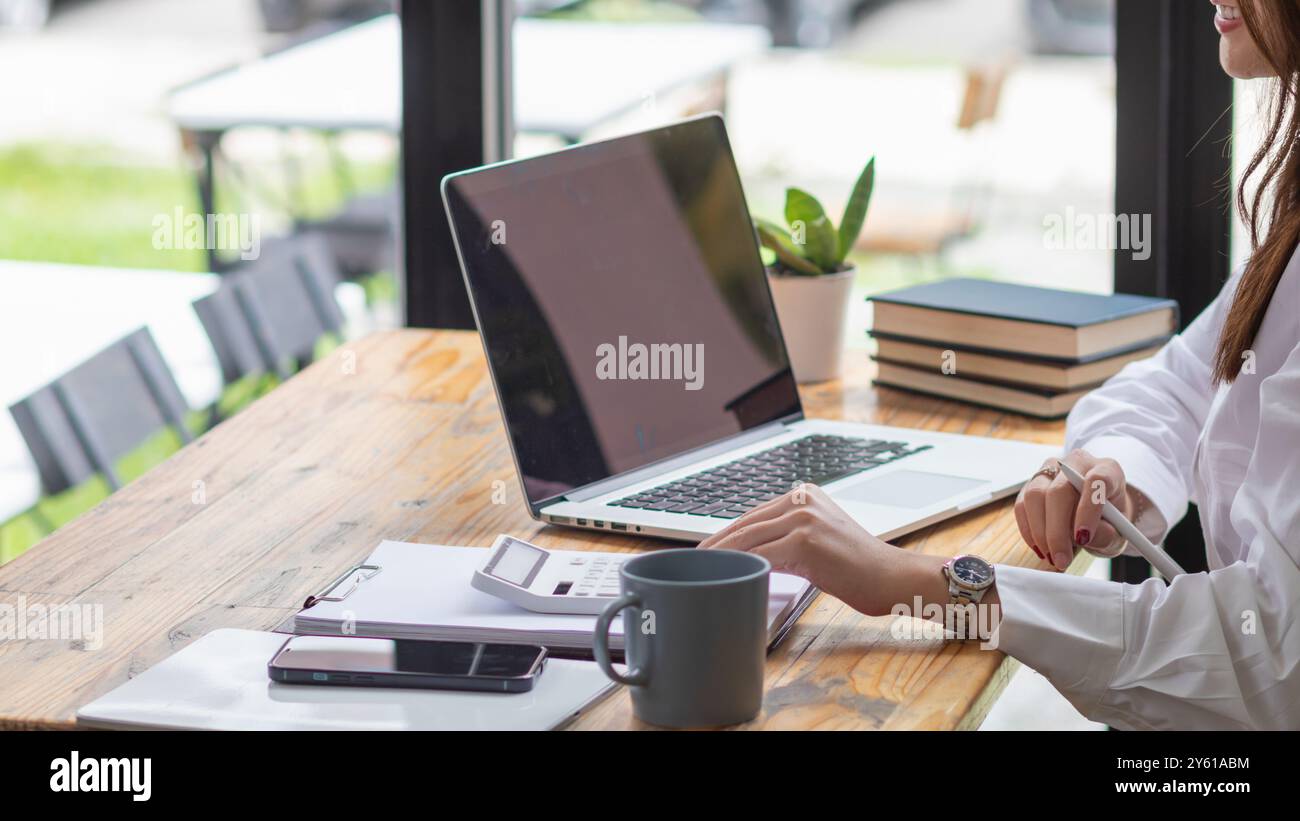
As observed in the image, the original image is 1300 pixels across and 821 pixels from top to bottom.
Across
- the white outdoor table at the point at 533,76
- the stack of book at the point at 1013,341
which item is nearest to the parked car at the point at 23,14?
the white outdoor table at the point at 533,76

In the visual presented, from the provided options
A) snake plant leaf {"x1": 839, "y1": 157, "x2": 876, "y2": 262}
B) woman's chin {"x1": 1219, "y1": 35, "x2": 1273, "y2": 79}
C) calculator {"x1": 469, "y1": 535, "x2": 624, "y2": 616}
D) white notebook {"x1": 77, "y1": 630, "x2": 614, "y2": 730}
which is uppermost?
woman's chin {"x1": 1219, "y1": 35, "x2": 1273, "y2": 79}

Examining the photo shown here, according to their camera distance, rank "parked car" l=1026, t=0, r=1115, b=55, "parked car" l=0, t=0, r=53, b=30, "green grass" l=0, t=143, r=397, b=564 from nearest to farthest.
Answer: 1. "parked car" l=1026, t=0, r=1115, b=55
2. "parked car" l=0, t=0, r=53, b=30
3. "green grass" l=0, t=143, r=397, b=564

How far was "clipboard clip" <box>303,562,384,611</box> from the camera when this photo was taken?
95 centimetres

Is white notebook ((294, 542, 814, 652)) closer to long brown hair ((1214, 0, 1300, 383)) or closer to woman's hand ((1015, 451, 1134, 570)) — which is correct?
woman's hand ((1015, 451, 1134, 570))

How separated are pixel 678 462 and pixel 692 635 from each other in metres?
0.47

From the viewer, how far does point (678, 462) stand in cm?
124

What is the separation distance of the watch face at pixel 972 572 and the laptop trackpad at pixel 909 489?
196mm

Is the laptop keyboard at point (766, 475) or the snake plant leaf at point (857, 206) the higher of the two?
the snake plant leaf at point (857, 206)

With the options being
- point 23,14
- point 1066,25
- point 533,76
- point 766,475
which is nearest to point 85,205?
point 23,14

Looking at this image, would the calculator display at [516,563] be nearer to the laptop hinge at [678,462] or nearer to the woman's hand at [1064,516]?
the laptop hinge at [678,462]

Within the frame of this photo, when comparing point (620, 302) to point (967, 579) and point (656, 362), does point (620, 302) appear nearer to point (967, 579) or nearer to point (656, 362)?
point (656, 362)

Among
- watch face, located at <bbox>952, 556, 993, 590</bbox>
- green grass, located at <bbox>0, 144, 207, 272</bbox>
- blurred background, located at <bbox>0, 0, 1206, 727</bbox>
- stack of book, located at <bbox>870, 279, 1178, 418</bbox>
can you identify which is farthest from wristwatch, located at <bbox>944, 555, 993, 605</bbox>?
green grass, located at <bbox>0, 144, 207, 272</bbox>

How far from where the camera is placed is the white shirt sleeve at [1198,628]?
861mm

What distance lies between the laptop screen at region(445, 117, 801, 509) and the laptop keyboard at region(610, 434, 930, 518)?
0.15 ft
